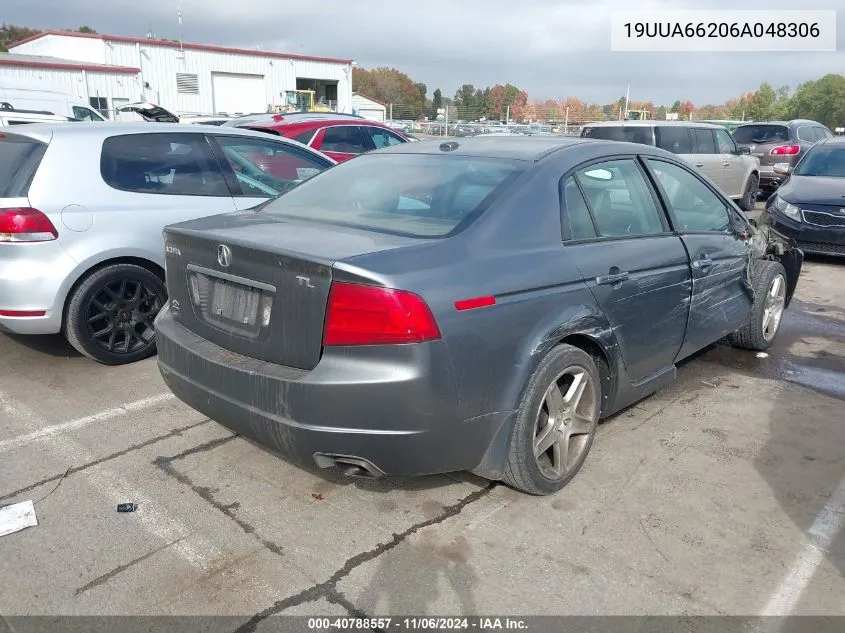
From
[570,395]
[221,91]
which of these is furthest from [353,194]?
[221,91]

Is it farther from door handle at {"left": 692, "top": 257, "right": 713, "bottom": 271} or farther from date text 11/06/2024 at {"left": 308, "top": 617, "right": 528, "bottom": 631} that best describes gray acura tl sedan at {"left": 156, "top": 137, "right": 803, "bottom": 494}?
date text 11/06/2024 at {"left": 308, "top": 617, "right": 528, "bottom": 631}

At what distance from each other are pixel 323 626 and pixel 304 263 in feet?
4.33

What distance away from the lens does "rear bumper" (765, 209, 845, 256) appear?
8.32 metres

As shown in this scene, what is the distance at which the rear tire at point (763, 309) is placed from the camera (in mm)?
5117

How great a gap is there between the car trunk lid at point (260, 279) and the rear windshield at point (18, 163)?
171 cm

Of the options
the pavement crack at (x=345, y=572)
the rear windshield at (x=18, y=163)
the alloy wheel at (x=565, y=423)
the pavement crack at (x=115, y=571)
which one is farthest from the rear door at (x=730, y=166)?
the pavement crack at (x=115, y=571)

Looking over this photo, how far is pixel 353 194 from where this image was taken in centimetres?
359

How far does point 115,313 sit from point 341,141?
20.8ft

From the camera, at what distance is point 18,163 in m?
4.49

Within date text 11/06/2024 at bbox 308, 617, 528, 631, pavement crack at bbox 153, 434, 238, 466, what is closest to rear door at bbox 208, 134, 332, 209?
pavement crack at bbox 153, 434, 238, 466

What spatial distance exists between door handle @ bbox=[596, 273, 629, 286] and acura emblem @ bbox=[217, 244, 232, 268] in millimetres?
1696

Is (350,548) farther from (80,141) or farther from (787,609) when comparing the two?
(80,141)

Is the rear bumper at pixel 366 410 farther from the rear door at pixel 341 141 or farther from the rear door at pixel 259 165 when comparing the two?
the rear door at pixel 341 141

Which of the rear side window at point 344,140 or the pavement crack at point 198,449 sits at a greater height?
the rear side window at point 344,140
